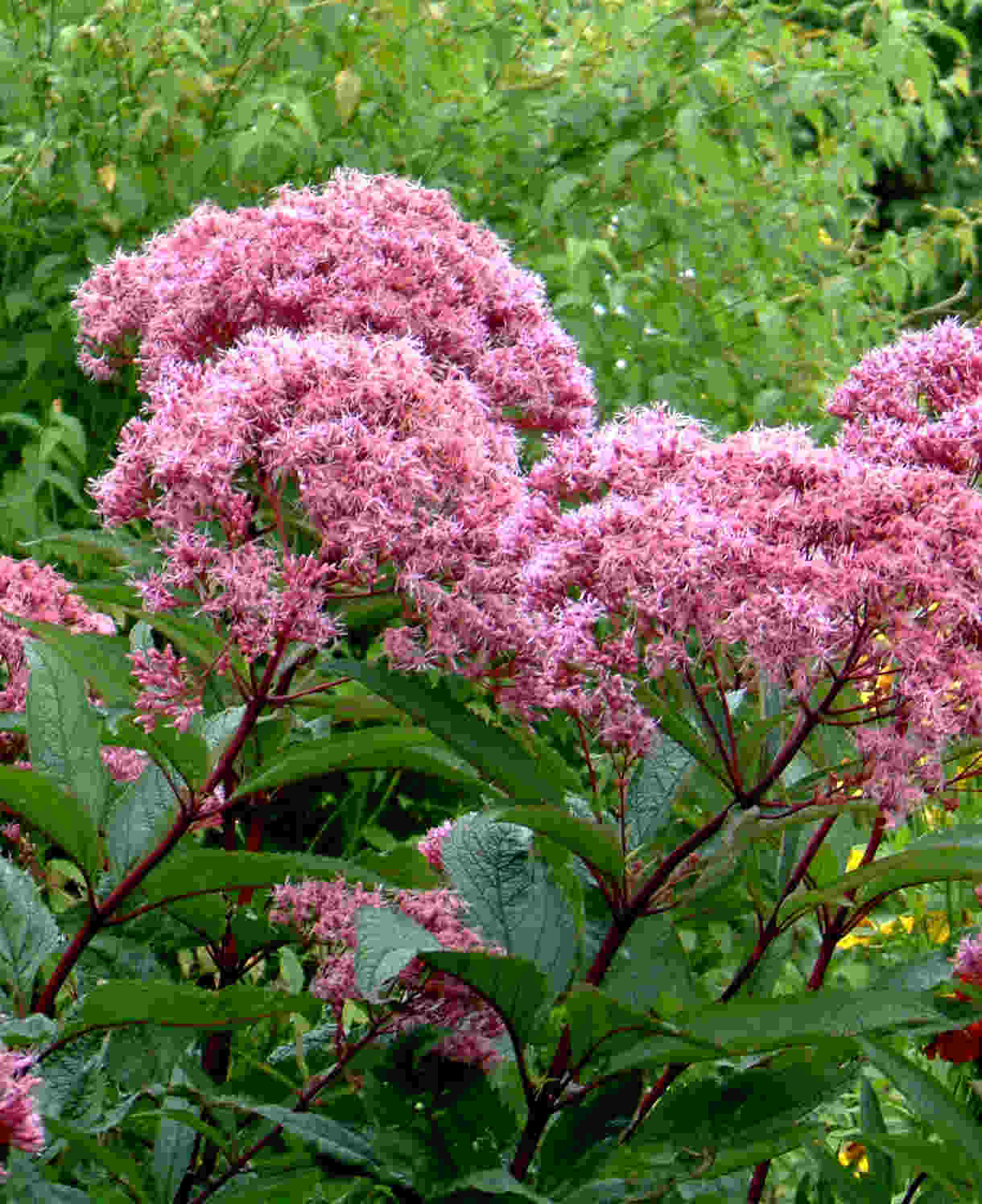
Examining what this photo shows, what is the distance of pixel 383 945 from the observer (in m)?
1.36

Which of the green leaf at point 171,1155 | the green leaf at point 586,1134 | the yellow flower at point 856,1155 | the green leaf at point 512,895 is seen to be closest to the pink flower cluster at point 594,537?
the green leaf at point 512,895

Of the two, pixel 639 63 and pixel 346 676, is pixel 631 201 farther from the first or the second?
pixel 346 676

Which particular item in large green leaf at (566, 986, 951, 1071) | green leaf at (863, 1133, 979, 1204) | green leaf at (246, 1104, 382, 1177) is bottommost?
green leaf at (863, 1133, 979, 1204)

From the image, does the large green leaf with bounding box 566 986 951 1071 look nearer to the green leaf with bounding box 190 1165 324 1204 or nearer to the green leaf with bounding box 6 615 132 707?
the green leaf with bounding box 190 1165 324 1204

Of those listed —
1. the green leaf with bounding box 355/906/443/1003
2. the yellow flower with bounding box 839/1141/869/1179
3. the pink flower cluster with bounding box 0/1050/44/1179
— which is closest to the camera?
the pink flower cluster with bounding box 0/1050/44/1179

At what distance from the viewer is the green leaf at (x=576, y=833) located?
1320mm

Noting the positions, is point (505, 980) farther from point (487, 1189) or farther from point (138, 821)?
point (138, 821)

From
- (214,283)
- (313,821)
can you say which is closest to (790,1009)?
(214,283)

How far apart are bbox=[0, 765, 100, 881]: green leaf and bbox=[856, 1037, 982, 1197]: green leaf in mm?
716

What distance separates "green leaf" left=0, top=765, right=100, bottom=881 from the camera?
1423 millimetres

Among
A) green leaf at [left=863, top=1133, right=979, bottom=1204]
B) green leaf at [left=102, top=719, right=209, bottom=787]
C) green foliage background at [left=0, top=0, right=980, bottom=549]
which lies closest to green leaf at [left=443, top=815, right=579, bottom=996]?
green leaf at [left=102, top=719, right=209, bottom=787]

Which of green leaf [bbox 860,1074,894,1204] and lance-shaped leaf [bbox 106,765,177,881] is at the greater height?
lance-shaped leaf [bbox 106,765,177,881]

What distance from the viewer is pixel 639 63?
4.00 m

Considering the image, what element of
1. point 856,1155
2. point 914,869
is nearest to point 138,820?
point 914,869
